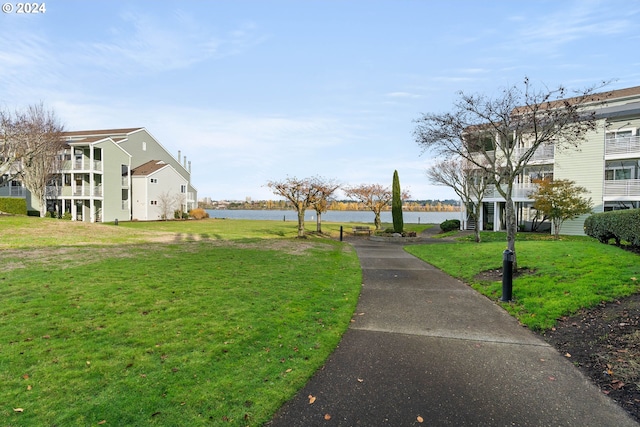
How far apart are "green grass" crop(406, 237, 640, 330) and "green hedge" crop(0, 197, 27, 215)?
1347 inches

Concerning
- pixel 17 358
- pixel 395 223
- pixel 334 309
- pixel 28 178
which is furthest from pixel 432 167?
pixel 28 178

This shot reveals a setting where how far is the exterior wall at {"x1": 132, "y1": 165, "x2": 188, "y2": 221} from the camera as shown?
39094 millimetres

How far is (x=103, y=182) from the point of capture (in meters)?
35.2

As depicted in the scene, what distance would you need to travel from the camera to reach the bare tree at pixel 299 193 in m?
24.4

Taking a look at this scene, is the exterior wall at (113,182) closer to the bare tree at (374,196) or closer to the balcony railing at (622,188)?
the bare tree at (374,196)

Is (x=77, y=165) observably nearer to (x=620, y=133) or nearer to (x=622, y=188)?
(x=622, y=188)

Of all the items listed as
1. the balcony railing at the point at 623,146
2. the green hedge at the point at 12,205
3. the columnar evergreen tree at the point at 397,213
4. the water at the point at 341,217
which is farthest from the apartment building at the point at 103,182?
the balcony railing at the point at 623,146

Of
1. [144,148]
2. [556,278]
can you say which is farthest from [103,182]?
[556,278]

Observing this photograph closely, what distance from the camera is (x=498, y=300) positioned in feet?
24.1

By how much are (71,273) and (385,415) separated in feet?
29.1

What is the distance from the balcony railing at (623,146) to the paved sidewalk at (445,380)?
2293 centimetres

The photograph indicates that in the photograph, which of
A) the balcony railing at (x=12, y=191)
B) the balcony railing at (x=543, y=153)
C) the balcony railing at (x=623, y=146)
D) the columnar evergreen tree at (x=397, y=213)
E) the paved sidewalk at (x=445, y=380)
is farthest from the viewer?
the balcony railing at (x=12, y=191)

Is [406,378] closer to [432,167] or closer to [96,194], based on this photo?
[432,167]

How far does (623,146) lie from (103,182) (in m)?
46.3
